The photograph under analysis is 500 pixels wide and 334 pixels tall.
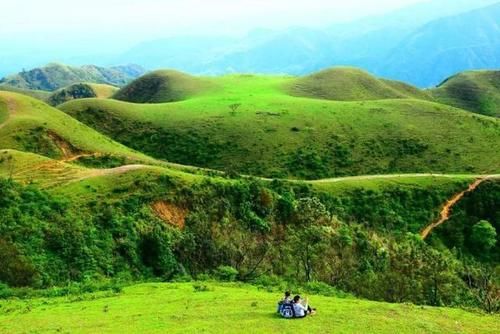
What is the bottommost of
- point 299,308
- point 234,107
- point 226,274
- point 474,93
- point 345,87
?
point 226,274

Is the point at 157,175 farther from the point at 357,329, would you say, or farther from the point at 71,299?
the point at 357,329

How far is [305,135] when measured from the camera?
103 metres

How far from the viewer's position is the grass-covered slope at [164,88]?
16188 cm

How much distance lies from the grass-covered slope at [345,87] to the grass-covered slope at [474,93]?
10.8 m

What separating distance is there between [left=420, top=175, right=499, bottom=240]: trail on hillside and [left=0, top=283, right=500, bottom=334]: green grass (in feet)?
128

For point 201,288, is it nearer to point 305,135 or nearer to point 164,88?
point 305,135

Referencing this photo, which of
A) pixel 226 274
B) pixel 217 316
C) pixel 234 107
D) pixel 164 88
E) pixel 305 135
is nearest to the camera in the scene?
pixel 217 316

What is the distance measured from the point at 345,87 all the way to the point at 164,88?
173 feet

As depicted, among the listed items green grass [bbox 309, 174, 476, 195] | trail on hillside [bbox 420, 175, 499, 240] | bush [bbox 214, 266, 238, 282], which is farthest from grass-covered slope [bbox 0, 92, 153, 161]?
bush [bbox 214, 266, 238, 282]

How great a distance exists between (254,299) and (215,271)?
12394mm

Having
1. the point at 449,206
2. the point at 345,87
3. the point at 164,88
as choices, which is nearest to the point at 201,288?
the point at 449,206

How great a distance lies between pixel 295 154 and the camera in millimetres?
96250

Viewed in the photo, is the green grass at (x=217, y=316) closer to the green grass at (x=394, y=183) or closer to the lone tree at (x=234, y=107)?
the green grass at (x=394, y=183)

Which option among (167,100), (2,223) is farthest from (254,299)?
(167,100)
